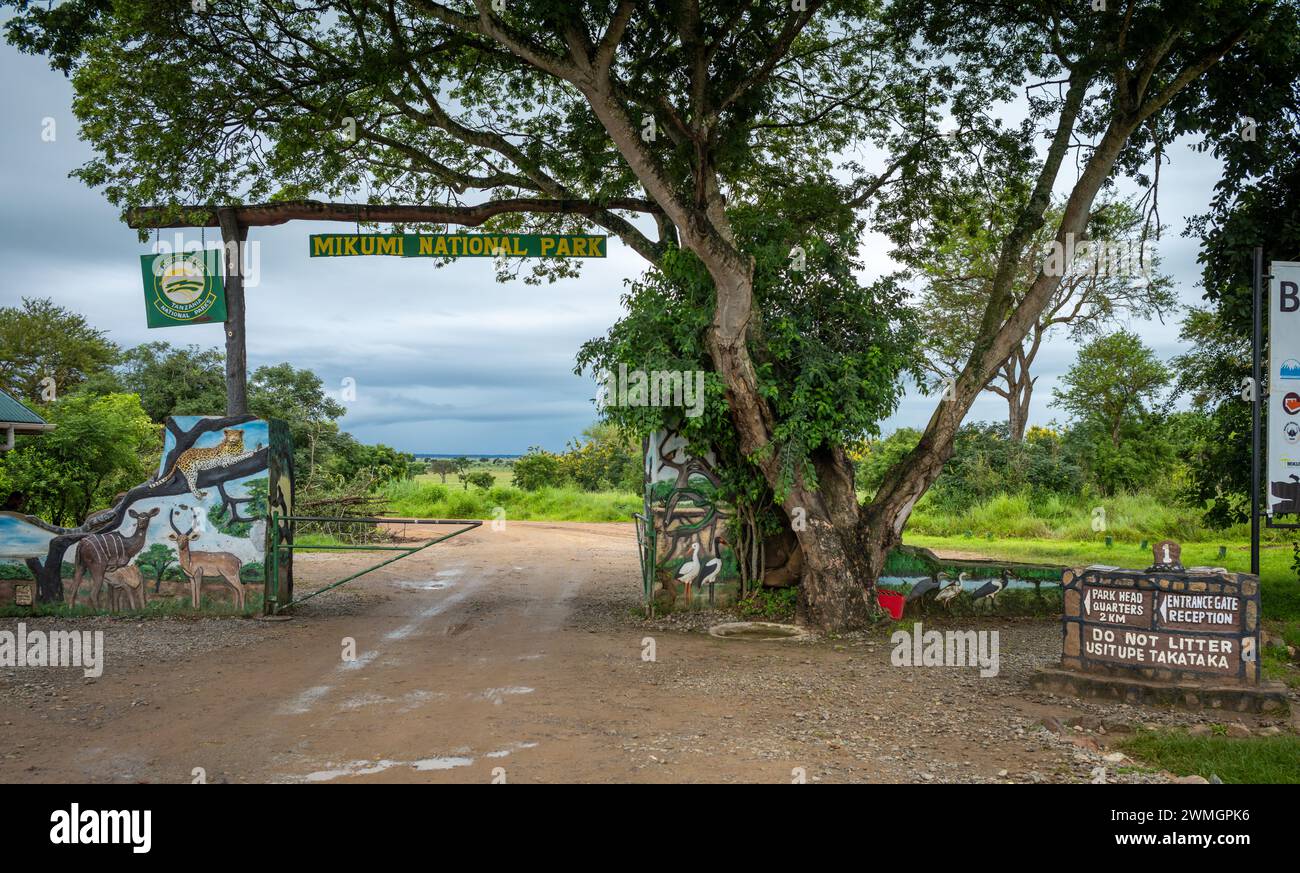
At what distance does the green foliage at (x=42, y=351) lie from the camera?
3838cm

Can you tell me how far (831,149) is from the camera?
16.1 m

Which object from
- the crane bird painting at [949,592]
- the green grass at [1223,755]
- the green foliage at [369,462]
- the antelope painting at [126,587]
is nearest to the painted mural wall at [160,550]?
the antelope painting at [126,587]

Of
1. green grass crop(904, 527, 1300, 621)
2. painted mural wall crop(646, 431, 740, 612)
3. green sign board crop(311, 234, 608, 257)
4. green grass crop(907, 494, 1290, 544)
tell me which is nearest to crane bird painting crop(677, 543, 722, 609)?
painted mural wall crop(646, 431, 740, 612)

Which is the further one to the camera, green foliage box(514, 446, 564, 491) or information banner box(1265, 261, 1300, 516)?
green foliage box(514, 446, 564, 491)

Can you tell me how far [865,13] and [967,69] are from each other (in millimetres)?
1771

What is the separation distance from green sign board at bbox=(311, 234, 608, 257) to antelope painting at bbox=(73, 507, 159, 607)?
4518mm

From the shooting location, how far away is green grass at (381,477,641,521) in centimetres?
3058

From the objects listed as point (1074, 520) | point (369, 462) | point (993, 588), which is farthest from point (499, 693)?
point (369, 462)

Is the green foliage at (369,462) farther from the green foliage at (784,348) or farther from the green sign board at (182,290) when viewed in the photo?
the green foliage at (784,348)

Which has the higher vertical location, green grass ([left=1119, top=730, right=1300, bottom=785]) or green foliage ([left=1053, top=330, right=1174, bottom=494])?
green foliage ([left=1053, top=330, right=1174, bottom=494])

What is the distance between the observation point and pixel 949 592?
43.1 ft

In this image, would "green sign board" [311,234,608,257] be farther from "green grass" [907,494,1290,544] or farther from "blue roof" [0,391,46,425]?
"blue roof" [0,391,46,425]

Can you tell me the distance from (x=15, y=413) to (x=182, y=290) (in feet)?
46.2

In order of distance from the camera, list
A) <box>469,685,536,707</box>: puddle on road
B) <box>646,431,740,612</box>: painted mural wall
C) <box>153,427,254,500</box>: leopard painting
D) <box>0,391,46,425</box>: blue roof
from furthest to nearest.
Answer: <box>0,391,46,425</box>: blue roof, <box>646,431,740,612</box>: painted mural wall, <box>153,427,254,500</box>: leopard painting, <box>469,685,536,707</box>: puddle on road
